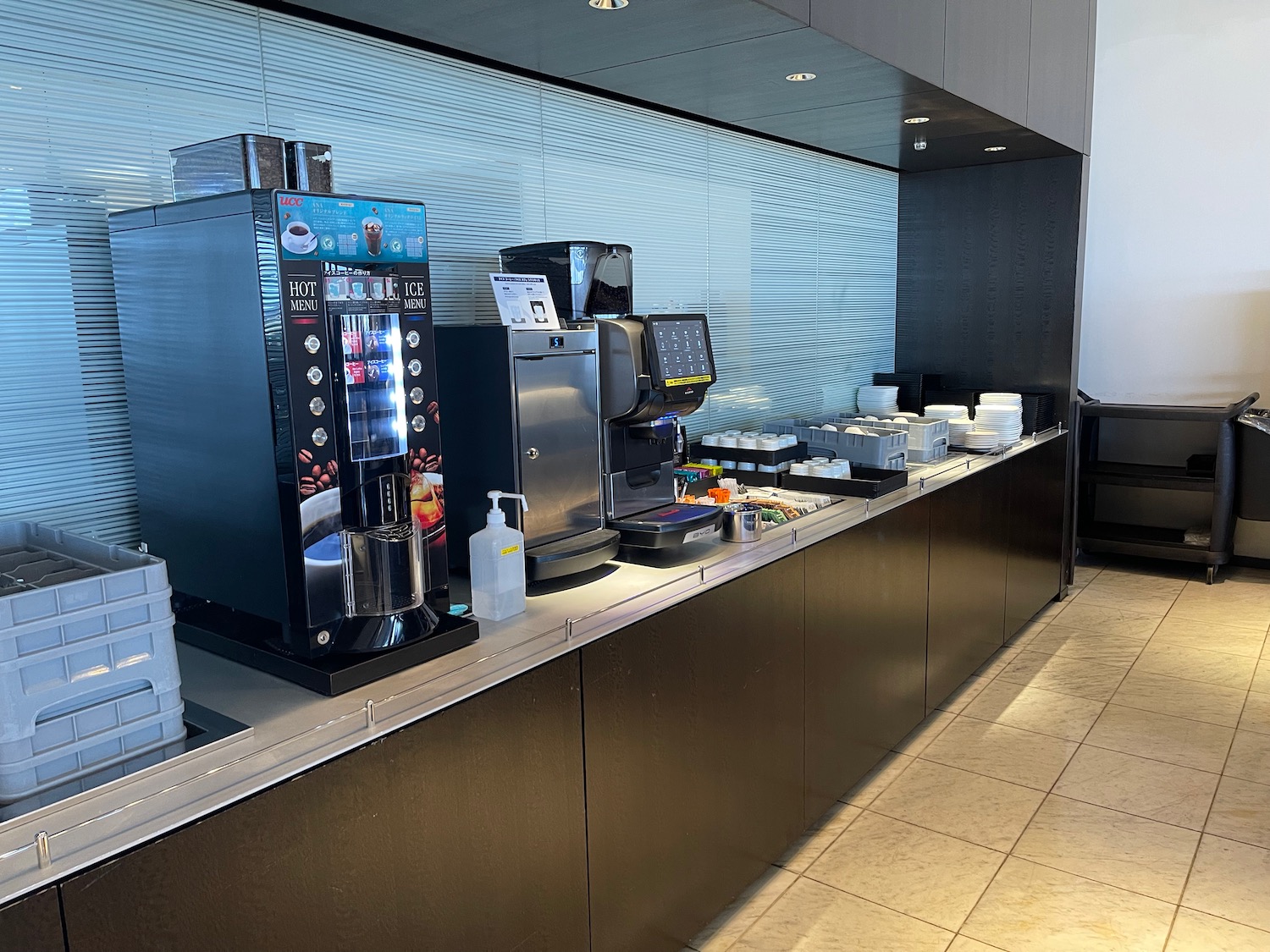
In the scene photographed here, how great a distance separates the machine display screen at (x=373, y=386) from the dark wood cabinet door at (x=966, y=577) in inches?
81.2

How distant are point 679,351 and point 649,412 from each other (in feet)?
0.53

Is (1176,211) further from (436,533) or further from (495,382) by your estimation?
(436,533)

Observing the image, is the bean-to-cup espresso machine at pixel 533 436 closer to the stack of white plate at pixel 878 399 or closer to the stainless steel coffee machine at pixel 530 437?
the stainless steel coffee machine at pixel 530 437

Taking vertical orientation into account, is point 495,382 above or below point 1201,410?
above

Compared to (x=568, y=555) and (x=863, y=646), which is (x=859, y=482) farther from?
(x=568, y=555)

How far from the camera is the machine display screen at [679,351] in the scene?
6.95ft

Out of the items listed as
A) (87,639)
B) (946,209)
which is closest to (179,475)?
(87,639)

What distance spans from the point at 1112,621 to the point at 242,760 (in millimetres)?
4116

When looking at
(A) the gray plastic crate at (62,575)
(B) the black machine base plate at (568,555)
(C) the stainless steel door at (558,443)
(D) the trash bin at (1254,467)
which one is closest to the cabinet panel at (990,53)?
(C) the stainless steel door at (558,443)

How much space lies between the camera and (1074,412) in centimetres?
452

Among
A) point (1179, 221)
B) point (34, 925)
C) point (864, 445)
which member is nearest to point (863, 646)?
point (864, 445)

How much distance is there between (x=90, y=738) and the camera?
1.17 meters

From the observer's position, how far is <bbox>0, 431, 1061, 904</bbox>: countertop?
1.06 metres

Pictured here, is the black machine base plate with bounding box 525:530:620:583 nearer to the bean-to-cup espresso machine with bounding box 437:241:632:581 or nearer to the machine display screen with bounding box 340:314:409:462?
the bean-to-cup espresso machine with bounding box 437:241:632:581
